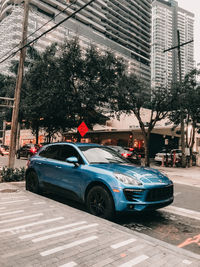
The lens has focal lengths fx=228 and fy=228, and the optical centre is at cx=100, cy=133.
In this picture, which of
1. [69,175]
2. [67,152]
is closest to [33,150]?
[67,152]

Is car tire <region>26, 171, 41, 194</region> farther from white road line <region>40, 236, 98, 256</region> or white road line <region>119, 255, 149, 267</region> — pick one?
white road line <region>119, 255, 149, 267</region>

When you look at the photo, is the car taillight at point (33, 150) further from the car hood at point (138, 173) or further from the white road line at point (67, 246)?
the white road line at point (67, 246)

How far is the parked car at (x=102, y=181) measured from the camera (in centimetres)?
433

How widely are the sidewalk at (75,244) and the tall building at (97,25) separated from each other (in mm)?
76798

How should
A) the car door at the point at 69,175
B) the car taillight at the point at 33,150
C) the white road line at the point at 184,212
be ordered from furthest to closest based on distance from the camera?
the car taillight at the point at 33,150, the white road line at the point at 184,212, the car door at the point at 69,175

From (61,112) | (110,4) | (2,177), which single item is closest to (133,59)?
(110,4)

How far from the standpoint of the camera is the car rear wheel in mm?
6594

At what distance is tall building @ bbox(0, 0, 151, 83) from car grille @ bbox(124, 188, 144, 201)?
251 feet

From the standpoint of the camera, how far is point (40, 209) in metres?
4.93

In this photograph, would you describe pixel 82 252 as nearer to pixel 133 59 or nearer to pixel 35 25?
pixel 35 25

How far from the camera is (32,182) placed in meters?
6.86

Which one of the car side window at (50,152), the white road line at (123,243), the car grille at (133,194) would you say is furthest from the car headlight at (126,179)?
the car side window at (50,152)

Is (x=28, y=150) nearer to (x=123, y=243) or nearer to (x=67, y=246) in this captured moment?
(x=67, y=246)

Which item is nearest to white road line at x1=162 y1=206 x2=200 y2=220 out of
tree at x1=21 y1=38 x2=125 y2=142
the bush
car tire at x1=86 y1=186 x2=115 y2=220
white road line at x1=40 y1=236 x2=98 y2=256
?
car tire at x1=86 y1=186 x2=115 y2=220
